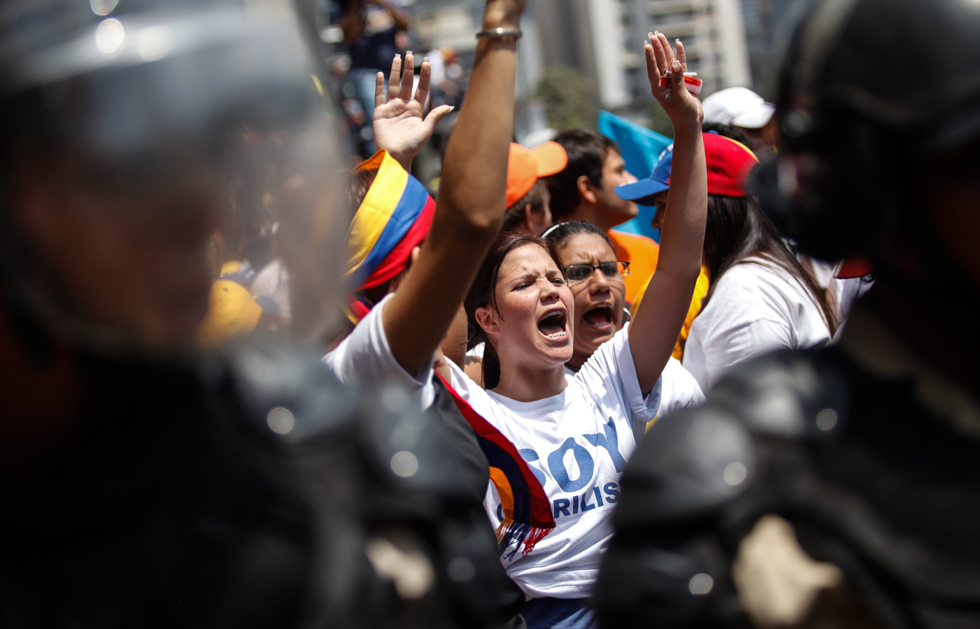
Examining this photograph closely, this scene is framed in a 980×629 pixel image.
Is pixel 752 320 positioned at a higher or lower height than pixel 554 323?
lower

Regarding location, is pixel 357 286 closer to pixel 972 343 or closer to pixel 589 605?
pixel 589 605

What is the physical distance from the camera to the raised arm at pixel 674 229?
6.35 ft

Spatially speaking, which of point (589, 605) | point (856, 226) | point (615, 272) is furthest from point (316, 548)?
point (615, 272)

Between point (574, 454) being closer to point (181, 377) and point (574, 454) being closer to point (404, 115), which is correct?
point (404, 115)

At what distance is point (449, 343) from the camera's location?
2480 mm

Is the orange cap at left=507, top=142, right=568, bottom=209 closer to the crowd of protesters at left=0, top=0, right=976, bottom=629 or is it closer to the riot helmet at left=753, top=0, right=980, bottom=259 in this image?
the crowd of protesters at left=0, top=0, right=976, bottom=629

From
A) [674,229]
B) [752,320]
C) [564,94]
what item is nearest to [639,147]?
[752,320]

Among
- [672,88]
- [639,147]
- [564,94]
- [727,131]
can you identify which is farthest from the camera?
[564,94]

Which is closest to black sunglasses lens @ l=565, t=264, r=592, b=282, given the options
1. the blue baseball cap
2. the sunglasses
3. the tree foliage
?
the sunglasses

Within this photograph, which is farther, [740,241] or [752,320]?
[740,241]

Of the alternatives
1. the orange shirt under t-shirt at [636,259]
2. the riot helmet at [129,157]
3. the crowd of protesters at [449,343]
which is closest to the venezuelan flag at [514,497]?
the crowd of protesters at [449,343]

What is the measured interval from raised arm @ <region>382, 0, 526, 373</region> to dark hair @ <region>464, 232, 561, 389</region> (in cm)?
115

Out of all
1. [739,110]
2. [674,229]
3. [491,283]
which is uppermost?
[674,229]

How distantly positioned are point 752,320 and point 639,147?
2.24 meters
